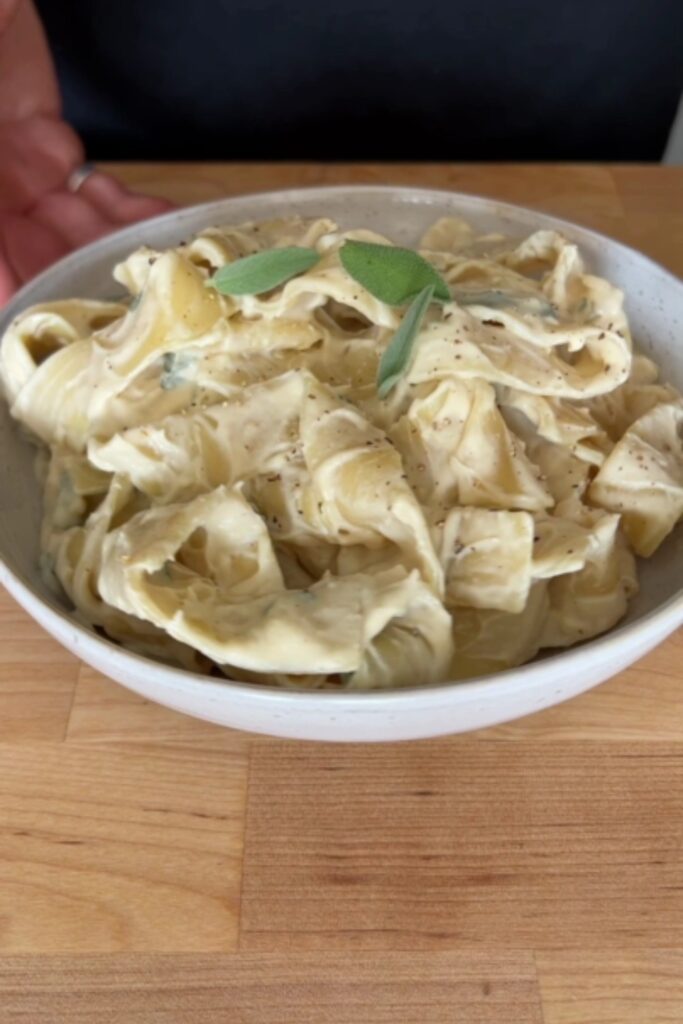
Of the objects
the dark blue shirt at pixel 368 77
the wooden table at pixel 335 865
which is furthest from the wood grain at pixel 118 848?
the dark blue shirt at pixel 368 77

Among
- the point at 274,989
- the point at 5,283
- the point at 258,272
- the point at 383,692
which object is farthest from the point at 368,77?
the point at 274,989

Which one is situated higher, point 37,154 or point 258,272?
point 258,272

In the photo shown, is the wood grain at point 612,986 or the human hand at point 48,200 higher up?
the human hand at point 48,200

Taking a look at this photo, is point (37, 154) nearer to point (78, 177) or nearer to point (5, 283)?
point (78, 177)

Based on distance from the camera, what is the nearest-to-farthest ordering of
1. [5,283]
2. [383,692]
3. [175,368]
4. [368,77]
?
[383,692] → [175,368] → [5,283] → [368,77]

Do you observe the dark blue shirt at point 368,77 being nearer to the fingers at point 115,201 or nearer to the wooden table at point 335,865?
the fingers at point 115,201

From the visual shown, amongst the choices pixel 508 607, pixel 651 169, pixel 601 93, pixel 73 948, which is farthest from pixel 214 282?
pixel 601 93
